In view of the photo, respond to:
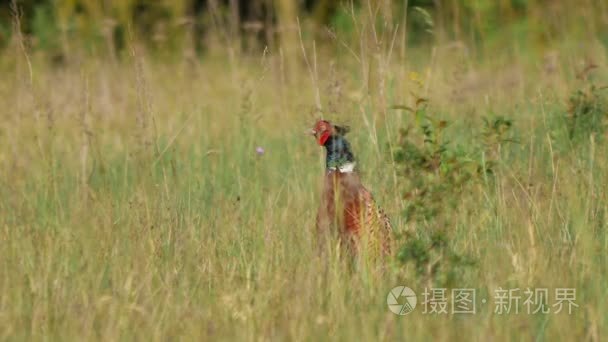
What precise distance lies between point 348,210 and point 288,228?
1.27ft

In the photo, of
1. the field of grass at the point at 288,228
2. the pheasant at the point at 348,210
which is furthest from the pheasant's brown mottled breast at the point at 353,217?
the field of grass at the point at 288,228

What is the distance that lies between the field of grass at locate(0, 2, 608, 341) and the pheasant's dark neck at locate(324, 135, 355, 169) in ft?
0.61

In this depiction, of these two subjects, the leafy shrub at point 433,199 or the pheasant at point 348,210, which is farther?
the pheasant at point 348,210

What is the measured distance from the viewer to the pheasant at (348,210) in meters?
3.86

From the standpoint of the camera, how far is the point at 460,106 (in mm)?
6508

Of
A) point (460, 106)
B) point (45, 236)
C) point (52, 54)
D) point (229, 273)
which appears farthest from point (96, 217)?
point (52, 54)

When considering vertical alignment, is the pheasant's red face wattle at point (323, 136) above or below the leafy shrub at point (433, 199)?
above

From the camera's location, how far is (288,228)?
14.0 ft

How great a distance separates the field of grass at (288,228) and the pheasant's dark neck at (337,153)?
186mm

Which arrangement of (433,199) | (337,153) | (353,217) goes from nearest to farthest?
(433,199) < (353,217) < (337,153)

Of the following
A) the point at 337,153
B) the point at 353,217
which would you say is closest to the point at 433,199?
the point at 353,217

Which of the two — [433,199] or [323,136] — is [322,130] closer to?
[323,136]

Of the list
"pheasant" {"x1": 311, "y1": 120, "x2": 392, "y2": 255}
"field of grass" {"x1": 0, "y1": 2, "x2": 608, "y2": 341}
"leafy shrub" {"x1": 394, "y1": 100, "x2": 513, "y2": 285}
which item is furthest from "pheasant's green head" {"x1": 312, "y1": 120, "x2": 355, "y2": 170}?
"leafy shrub" {"x1": 394, "y1": 100, "x2": 513, "y2": 285}

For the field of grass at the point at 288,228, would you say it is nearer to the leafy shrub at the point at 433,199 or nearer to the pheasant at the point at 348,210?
the leafy shrub at the point at 433,199
